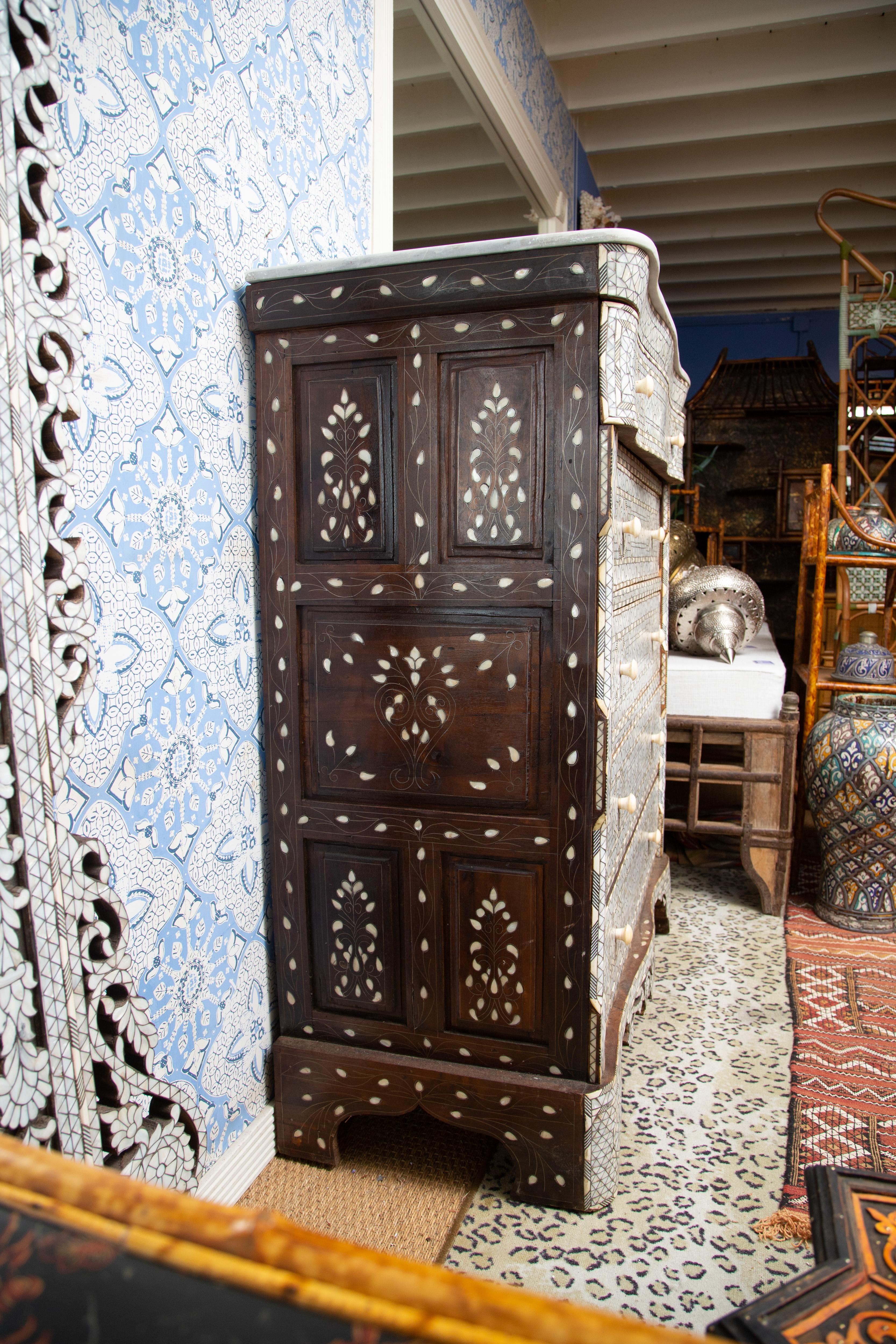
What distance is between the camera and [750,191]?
503 cm

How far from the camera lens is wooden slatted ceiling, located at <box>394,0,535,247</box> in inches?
112

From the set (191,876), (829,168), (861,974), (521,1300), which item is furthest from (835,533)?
(521,1300)

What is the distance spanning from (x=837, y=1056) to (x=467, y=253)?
192 centimetres

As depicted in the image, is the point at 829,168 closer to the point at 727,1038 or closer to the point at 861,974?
the point at 861,974

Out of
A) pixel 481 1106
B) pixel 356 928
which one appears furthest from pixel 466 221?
pixel 481 1106

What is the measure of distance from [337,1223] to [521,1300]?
1.28 meters

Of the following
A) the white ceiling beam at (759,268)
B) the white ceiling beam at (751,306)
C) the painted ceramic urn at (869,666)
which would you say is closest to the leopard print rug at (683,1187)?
the painted ceramic urn at (869,666)

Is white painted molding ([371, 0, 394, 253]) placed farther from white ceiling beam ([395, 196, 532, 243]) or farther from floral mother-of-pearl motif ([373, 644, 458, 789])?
white ceiling beam ([395, 196, 532, 243])

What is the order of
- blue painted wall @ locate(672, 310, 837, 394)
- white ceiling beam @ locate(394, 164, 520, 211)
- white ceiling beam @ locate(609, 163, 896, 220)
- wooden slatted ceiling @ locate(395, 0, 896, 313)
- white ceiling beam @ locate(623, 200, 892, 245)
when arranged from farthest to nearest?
blue painted wall @ locate(672, 310, 837, 394) < white ceiling beam @ locate(623, 200, 892, 245) < white ceiling beam @ locate(609, 163, 896, 220) < white ceiling beam @ locate(394, 164, 520, 211) < wooden slatted ceiling @ locate(395, 0, 896, 313)

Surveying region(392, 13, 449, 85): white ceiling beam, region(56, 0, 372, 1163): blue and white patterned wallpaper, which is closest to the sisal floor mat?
region(56, 0, 372, 1163): blue and white patterned wallpaper

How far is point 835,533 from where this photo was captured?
3.66 meters

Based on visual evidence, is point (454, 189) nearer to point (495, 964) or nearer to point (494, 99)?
point (494, 99)

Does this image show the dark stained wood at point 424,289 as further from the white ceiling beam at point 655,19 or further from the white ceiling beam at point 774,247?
the white ceiling beam at point 774,247

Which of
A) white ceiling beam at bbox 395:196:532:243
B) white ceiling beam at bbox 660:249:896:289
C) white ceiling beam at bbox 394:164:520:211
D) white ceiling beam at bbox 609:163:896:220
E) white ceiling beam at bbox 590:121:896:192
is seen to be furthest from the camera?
white ceiling beam at bbox 660:249:896:289
